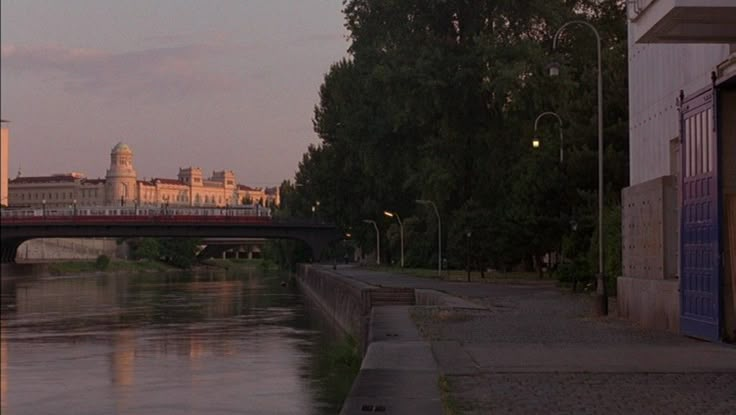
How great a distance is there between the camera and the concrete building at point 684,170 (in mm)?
18406

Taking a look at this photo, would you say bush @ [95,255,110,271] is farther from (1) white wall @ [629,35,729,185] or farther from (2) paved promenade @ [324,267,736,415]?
(1) white wall @ [629,35,729,185]

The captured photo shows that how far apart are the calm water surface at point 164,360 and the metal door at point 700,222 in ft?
25.7

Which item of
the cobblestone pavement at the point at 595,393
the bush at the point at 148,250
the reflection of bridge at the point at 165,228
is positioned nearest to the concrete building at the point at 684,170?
the cobblestone pavement at the point at 595,393

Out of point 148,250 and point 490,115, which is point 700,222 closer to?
point 490,115

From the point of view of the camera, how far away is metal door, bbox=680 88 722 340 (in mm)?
21938

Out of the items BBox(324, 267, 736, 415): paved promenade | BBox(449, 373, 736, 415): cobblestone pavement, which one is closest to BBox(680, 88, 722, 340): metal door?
BBox(324, 267, 736, 415): paved promenade

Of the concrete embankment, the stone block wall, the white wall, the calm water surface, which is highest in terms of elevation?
the white wall

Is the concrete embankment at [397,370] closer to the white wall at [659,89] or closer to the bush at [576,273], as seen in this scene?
the white wall at [659,89]

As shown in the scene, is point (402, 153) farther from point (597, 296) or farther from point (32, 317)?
point (597, 296)

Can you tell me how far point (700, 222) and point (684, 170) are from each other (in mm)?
1525

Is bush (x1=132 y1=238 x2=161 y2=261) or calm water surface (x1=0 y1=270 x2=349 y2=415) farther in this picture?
bush (x1=132 y1=238 x2=161 y2=261)

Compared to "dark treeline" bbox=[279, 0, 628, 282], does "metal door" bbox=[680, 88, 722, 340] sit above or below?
below

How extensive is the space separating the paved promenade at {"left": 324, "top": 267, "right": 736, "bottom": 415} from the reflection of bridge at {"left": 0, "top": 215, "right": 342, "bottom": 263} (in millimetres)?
89982

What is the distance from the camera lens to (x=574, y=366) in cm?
1800
